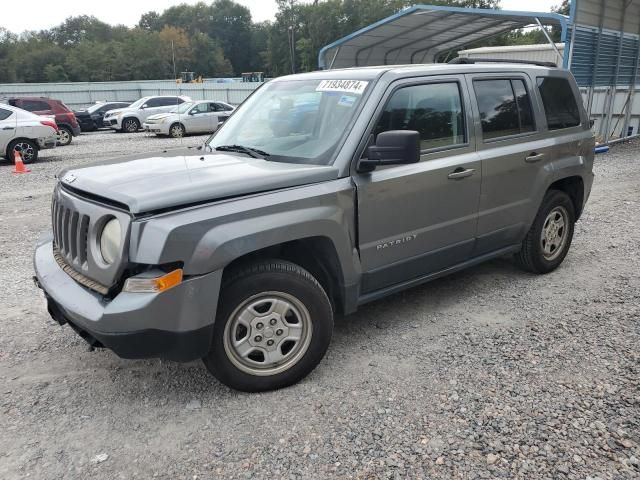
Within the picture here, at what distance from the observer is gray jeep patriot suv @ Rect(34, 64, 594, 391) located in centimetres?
272

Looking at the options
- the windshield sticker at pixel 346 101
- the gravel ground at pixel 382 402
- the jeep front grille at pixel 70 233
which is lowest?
the gravel ground at pixel 382 402

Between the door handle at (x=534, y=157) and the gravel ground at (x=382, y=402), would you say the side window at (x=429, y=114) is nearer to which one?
the door handle at (x=534, y=157)

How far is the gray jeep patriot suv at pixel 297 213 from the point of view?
2.72 metres

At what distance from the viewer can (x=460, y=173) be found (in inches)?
155

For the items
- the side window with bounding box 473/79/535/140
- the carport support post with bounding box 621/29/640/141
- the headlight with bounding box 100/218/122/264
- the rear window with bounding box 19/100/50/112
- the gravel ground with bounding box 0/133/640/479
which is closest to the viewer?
the gravel ground with bounding box 0/133/640/479

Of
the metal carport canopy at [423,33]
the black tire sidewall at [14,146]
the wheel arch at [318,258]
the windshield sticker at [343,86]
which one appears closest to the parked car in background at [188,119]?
the metal carport canopy at [423,33]

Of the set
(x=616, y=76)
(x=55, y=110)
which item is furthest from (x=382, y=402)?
(x=55, y=110)

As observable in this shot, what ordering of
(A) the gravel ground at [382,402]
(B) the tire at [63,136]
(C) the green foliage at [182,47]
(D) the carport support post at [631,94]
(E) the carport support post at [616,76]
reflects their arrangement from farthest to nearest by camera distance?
(C) the green foliage at [182,47] < (B) the tire at [63,136] < (D) the carport support post at [631,94] < (E) the carport support post at [616,76] < (A) the gravel ground at [382,402]

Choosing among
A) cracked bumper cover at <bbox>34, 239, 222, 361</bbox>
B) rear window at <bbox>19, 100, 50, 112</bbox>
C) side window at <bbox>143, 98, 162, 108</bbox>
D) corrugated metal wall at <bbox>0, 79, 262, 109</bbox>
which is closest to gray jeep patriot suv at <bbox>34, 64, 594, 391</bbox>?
cracked bumper cover at <bbox>34, 239, 222, 361</bbox>

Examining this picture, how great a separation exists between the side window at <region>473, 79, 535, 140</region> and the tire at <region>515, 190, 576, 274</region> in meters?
0.79

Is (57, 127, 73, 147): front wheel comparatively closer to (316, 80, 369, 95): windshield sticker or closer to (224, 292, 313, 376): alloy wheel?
(316, 80, 369, 95): windshield sticker

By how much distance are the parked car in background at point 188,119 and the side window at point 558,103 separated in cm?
1585

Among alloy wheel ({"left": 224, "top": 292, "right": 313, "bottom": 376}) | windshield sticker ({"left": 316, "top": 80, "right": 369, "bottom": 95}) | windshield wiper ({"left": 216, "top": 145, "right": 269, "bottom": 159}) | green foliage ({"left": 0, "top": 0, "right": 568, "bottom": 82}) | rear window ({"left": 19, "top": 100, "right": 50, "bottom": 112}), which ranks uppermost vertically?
green foliage ({"left": 0, "top": 0, "right": 568, "bottom": 82})

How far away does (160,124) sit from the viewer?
1972 cm
